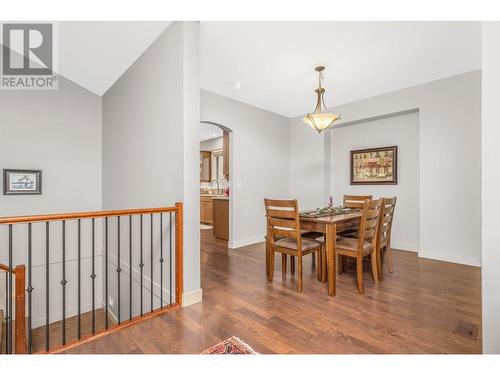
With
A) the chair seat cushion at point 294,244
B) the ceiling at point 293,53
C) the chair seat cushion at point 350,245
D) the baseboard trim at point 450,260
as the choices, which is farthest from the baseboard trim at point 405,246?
the ceiling at point 293,53

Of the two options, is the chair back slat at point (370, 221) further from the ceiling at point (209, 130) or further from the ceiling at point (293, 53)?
the ceiling at point (209, 130)

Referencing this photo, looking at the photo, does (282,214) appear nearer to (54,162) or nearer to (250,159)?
(250,159)

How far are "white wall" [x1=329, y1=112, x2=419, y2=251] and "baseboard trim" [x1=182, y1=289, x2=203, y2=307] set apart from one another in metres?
3.52

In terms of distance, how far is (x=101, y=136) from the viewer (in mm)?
4191

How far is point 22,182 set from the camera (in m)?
3.45

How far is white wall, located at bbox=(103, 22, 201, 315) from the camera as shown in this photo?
2.32m

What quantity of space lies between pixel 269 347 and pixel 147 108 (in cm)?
263

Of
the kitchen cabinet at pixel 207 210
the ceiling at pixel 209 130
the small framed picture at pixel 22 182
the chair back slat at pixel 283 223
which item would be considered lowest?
the kitchen cabinet at pixel 207 210

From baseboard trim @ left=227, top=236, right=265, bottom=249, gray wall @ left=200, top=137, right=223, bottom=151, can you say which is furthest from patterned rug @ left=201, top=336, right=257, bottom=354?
gray wall @ left=200, top=137, right=223, bottom=151

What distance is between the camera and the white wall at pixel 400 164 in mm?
4109

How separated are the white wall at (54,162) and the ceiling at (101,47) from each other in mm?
502

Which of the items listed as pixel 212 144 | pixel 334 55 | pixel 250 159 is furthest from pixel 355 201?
pixel 212 144

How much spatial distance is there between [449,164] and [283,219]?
8.66 feet
